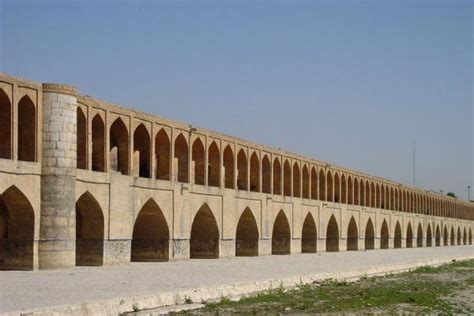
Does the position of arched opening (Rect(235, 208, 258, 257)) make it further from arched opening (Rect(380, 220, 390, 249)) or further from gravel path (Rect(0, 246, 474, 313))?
arched opening (Rect(380, 220, 390, 249))

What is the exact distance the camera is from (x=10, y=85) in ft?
65.1

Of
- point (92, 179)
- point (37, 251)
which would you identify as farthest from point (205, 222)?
point (37, 251)

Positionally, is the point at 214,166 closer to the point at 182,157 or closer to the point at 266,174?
the point at 182,157

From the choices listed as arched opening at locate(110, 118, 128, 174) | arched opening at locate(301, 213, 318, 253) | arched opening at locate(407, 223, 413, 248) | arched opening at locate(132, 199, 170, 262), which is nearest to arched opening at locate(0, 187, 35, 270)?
arched opening at locate(110, 118, 128, 174)

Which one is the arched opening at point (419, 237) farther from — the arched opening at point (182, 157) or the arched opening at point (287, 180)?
the arched opening at point (182, 157)

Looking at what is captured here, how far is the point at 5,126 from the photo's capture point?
20219mm

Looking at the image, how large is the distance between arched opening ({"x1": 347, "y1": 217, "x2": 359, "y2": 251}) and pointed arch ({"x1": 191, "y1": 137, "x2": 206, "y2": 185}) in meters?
19.5

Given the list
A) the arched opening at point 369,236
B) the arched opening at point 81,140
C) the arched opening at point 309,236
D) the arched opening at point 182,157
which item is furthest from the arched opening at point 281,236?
the arched opening at point 81,140

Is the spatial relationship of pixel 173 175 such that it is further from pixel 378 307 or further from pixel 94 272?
pixel 378 307

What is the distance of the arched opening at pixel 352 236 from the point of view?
4822 centimetres

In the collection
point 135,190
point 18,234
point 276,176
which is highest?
point 276,176

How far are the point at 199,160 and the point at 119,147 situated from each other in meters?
5.83

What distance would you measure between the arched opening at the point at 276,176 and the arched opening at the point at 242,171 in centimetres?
403

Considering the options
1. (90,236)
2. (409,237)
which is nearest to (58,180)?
(90,236)
